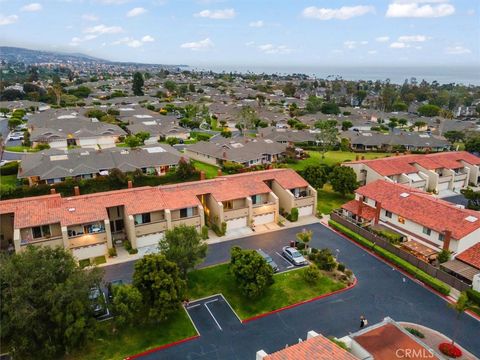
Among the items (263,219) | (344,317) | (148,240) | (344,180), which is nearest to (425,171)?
(344,180)

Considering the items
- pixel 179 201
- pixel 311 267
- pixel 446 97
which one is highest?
pixel 446 97

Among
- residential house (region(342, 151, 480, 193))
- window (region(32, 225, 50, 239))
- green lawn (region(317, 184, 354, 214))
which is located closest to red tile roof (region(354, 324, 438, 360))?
green lawn (region(317, 184, 354, 214))

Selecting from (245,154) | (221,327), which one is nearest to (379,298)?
(221,327)

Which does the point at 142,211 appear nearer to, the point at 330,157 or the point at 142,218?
the point at 142,218

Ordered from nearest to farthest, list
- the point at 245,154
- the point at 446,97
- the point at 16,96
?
the point at 245,154 < the point at 16,96 < the point at 446,97

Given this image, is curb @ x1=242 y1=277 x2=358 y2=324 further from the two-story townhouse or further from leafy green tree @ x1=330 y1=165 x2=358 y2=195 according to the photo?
leafy green tree @ x1=330 y1=165 x2=358 y2=195

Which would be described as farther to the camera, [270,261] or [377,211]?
[377,211]

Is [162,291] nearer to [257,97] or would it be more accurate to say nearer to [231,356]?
[231,356]
